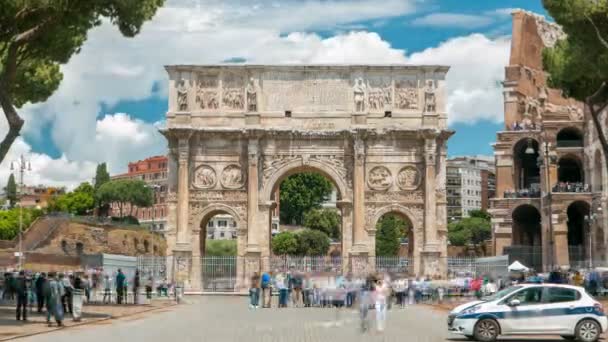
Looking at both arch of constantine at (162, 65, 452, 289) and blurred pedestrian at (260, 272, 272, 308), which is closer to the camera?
blurred pedestrian at (260, 272, 272, 308)

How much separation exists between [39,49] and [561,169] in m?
44.7

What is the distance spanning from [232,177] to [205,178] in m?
1.23

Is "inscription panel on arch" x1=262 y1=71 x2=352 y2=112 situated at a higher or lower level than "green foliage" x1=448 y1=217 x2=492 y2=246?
higher

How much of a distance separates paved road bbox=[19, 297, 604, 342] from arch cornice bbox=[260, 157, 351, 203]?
1378 cm

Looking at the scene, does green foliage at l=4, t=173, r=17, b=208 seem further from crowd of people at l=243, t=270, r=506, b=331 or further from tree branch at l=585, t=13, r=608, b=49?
tree branch at l=585, t=13, r=608, b=49

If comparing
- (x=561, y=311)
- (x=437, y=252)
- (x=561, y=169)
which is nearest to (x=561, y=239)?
(x=561, y=169)

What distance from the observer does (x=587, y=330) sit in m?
18.9

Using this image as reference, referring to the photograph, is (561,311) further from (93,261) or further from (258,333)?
(93,261)

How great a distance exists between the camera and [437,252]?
43.6 m

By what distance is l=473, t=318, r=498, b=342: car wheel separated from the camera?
19.2 metres

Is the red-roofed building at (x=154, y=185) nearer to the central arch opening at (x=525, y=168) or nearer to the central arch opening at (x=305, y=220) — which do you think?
the central arch opening at (x=305, y=220)

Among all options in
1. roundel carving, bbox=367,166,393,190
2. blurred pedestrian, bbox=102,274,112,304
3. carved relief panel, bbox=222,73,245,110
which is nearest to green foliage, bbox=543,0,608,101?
roundel carving, bbox=367,166,393,190

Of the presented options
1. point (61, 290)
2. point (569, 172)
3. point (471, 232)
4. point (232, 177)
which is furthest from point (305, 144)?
point (471, 232)

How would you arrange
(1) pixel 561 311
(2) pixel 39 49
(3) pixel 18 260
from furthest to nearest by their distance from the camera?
1. (3) pixel 18 260
2. (2) pixel 39 49
3. (1) pixel 561 311
